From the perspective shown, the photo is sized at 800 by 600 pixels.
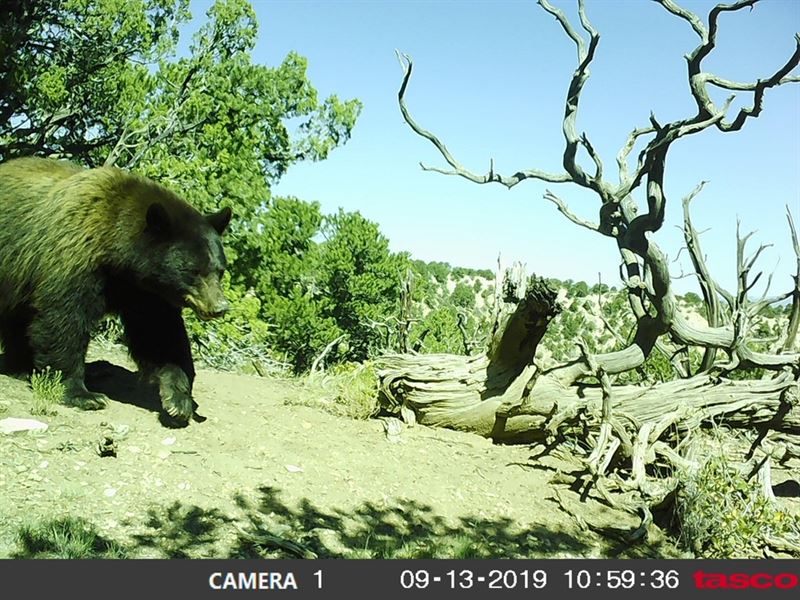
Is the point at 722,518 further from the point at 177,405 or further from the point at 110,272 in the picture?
the point at 110,272

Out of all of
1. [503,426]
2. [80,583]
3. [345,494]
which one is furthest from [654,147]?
[80,583]

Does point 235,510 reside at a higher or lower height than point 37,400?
lower

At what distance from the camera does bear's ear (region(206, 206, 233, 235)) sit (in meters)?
5.70

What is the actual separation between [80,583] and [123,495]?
1.24 metres

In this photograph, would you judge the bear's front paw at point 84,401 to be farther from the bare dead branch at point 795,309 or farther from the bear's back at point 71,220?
the bare dead branch at point 795,309

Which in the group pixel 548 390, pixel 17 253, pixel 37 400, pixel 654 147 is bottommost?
pixel 37 400

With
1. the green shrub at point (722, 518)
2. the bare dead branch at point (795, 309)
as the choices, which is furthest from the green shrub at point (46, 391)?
the bare dead branch at point (795, 309)

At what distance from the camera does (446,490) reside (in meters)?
5.09

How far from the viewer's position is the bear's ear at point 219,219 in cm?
570

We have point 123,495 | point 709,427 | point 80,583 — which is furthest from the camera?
point 709,427

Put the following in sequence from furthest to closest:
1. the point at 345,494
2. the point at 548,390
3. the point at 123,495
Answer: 1. the point at 548,390
2. the point at 345,494
3. the point at 123,495

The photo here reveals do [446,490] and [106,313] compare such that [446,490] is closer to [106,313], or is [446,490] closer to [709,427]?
[106,313]

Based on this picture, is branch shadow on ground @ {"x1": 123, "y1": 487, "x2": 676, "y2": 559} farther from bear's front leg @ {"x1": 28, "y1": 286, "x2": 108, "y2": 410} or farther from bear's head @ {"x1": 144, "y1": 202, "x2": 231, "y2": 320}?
bear's front leg @ {"x1": 28, "y1": 286, "x2": 108, "y2": 410}

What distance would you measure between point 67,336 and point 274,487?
Answer: 1958 millimetres
